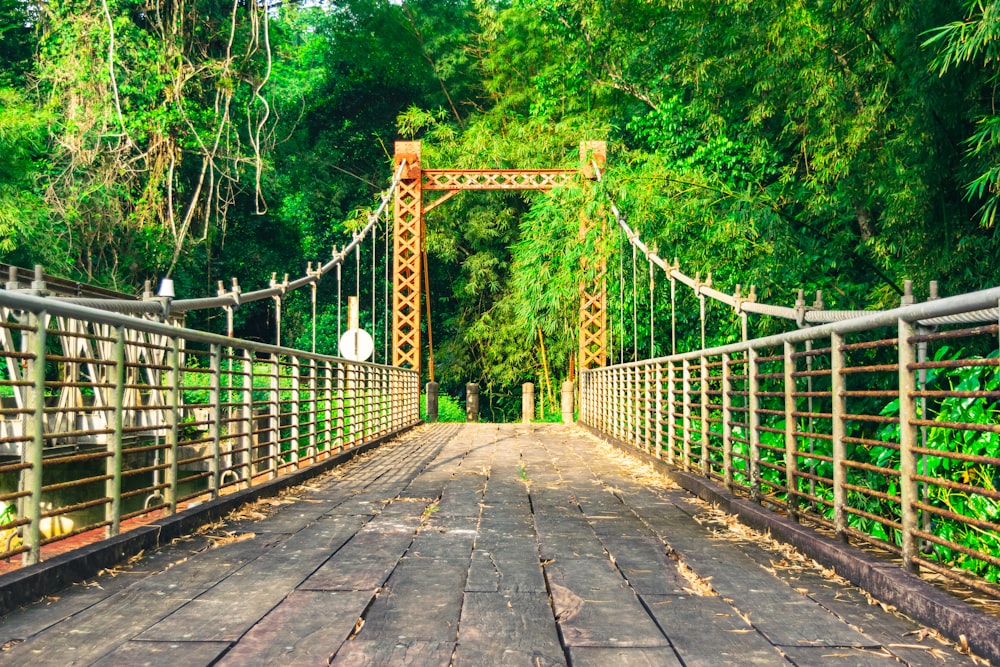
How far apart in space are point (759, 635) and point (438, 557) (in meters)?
1.58

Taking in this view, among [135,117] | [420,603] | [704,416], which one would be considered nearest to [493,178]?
[135,117]

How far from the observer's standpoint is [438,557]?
3943 millimetres

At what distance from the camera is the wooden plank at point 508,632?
2490mm

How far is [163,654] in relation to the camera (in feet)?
8.19

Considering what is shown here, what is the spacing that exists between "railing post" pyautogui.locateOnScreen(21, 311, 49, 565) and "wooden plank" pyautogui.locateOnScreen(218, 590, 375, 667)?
3.02ft

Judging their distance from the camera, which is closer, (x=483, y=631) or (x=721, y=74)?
(x=483, y=631)

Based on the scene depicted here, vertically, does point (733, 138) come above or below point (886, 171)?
above

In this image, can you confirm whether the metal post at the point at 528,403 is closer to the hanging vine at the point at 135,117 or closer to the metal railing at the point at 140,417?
the metal railing at the point at 140,417

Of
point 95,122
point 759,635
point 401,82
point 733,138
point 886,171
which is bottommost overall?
point 759,635

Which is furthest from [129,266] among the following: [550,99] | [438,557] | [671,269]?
[438,557]

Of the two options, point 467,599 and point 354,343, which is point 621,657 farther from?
point 354,343

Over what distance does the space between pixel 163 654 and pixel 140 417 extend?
8.95 m

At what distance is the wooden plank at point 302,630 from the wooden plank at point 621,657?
0.66 meters

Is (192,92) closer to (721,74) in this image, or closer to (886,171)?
(721,74)
